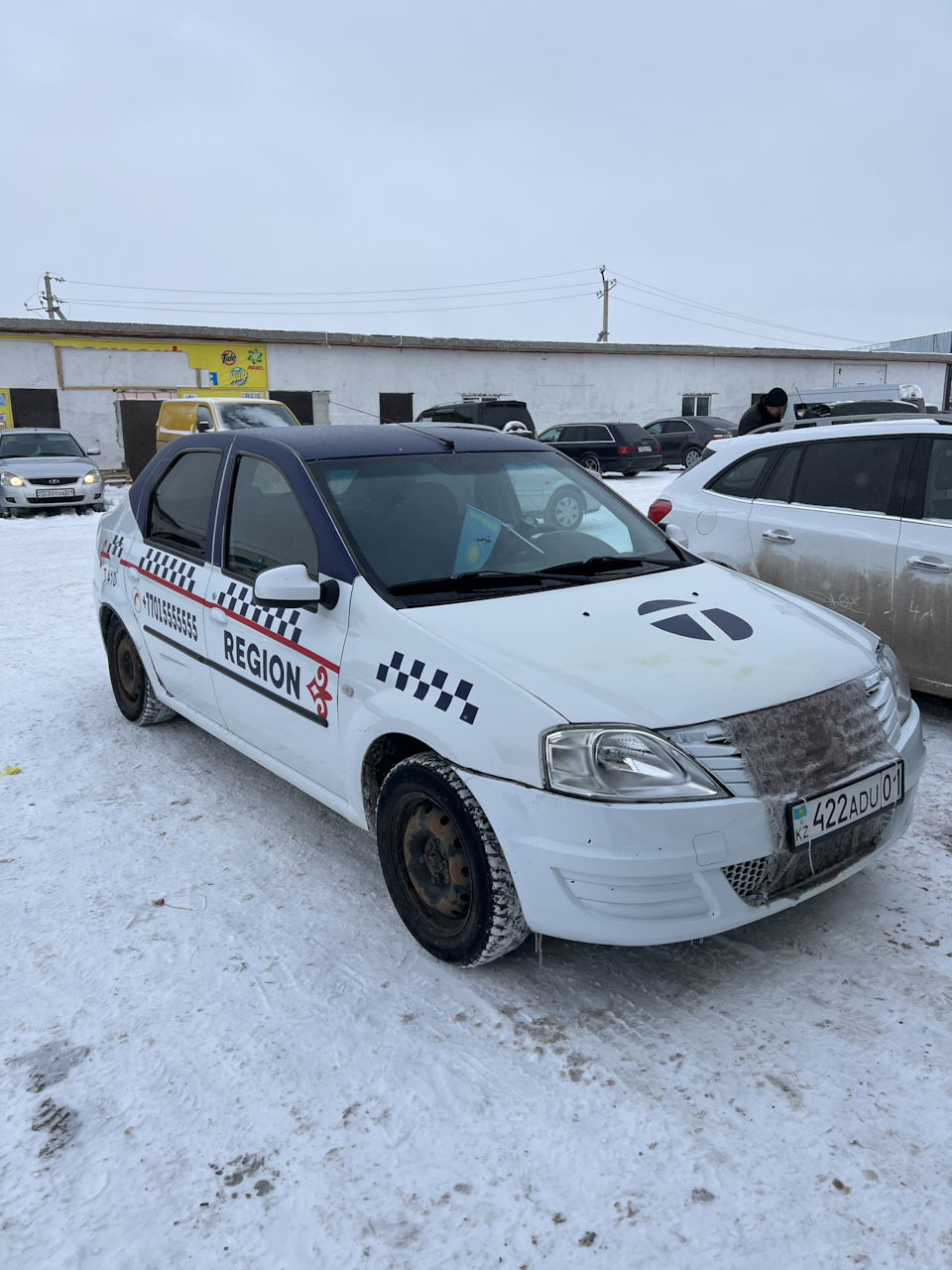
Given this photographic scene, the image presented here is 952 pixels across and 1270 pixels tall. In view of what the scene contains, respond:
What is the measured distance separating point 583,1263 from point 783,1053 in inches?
33.2

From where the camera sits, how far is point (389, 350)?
27.4 meters

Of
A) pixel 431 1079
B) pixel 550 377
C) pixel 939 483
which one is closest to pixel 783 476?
pixel 939 483

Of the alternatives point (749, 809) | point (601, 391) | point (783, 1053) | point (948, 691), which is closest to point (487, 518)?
point (749, 809)

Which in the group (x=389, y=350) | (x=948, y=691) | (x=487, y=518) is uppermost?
(x=389, y=350)

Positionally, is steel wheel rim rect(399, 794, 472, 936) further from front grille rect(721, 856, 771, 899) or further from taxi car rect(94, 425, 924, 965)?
front grille rect(721, 856, 771, 899)

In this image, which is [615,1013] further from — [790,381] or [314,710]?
[790,381]

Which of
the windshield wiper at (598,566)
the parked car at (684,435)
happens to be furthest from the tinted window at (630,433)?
the windshield wiper at (598,566)

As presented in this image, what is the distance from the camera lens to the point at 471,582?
3.12m

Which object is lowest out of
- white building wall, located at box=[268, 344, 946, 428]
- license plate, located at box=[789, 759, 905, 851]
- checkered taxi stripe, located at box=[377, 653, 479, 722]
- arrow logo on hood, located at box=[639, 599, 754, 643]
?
license plate, located at box=[789, 759, 905, 851]

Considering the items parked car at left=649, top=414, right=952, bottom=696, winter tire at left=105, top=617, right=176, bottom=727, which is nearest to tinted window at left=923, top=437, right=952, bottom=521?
parked car at left=649, top=414, right=952, bottom=696

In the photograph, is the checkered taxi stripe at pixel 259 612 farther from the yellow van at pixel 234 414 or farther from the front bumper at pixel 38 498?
the front bumper at pixel 38 498

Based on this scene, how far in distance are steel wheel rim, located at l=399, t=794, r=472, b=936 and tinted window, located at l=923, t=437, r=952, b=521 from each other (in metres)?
3.31

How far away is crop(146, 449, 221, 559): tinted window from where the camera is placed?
3987mm

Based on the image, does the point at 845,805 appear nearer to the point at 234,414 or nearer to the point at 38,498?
the point at 234,414
